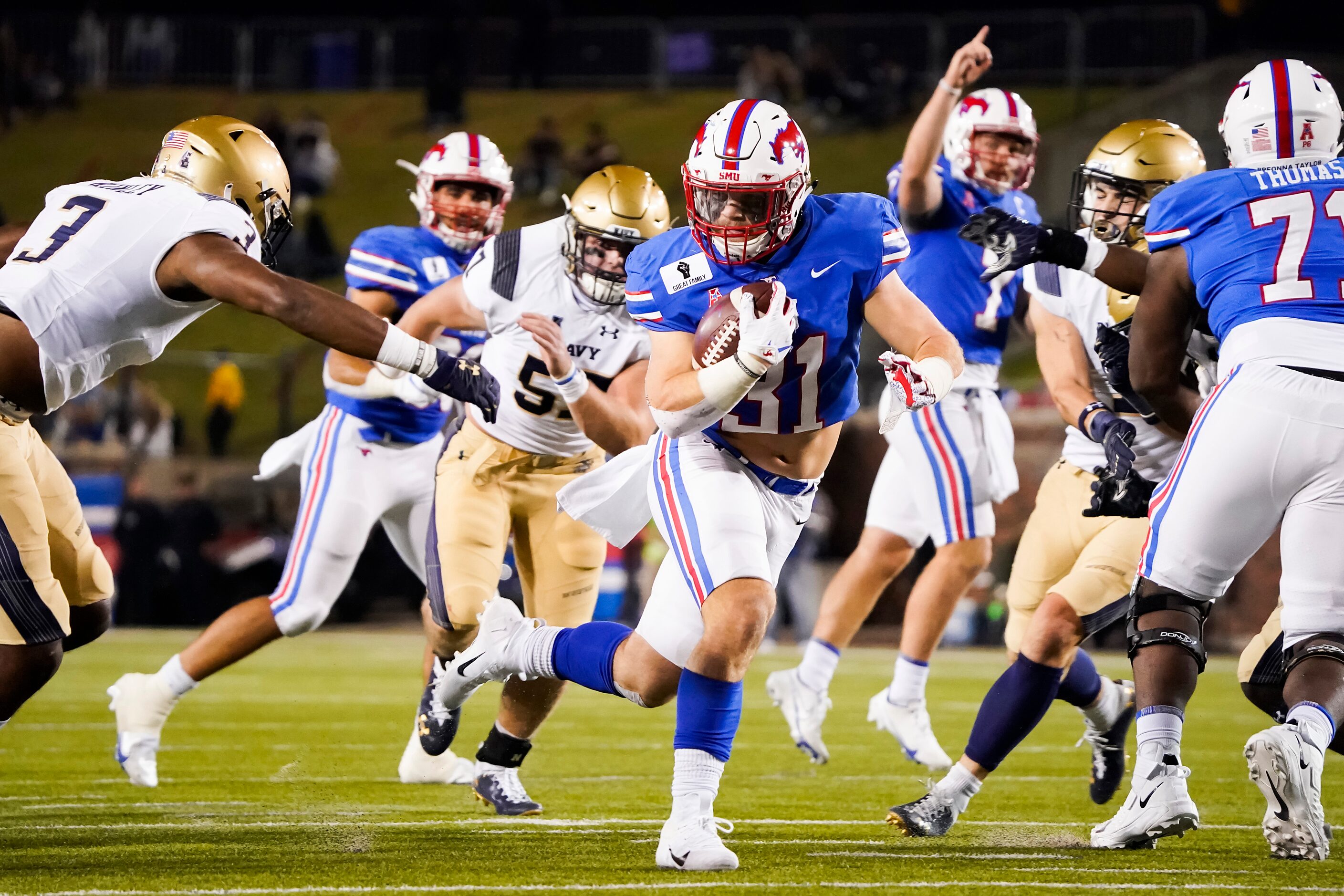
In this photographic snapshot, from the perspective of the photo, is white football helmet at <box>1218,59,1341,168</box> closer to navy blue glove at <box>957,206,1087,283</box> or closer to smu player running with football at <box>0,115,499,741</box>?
navy blue glove at <box>957,206,1087,283</box>

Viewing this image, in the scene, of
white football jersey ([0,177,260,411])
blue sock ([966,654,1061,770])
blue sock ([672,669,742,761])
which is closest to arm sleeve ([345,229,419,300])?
white football jersey ([0,177,260,411])

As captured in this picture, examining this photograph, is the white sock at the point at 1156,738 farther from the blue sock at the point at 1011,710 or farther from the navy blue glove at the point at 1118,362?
the navy blue glove at the point at 1118,362

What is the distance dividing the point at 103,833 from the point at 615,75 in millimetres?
18331

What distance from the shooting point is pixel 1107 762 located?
4.95m

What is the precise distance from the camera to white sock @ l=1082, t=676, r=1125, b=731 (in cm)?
496

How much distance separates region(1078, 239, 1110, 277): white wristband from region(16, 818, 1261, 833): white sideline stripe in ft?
5.41

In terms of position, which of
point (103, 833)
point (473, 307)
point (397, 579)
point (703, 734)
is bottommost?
point (397, 579)

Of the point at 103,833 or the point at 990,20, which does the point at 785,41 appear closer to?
the point at 990,20

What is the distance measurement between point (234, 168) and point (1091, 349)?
2618 mm

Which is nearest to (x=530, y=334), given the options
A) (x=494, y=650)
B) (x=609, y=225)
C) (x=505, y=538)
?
(x=609, y=225)

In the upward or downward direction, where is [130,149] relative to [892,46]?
downward

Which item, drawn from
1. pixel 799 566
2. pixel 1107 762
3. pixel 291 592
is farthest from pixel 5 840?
pixel 799 566

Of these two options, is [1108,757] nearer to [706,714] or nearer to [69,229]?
[706,714]

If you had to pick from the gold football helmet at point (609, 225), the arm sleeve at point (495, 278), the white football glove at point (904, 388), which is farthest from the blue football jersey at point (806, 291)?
the arm sleeve at point (495, 278)
